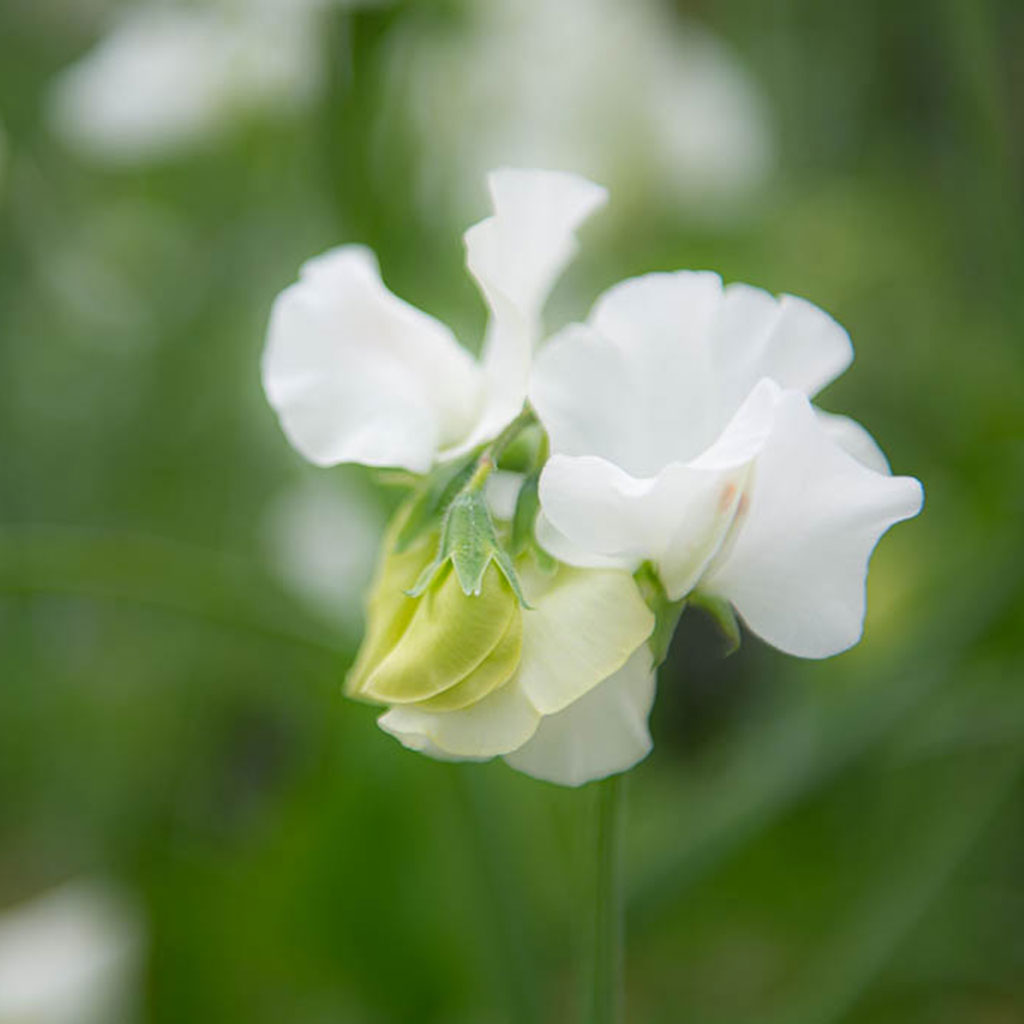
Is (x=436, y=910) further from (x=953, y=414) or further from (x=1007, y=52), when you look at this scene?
(x=1007, y=52)

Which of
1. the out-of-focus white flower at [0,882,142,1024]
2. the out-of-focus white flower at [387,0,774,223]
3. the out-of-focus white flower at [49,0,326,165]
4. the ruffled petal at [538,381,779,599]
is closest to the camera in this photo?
the ruffled petal at [538,381,779,599]

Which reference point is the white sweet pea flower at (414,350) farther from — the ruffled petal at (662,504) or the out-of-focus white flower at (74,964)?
the out-of-focus white flower at (74,964)

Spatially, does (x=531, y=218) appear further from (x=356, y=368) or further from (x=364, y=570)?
(x=364, y=570)

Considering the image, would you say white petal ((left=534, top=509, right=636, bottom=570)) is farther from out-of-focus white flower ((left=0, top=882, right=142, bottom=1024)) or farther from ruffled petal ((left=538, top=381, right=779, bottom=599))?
out-of-focus white flower ((left=0, top=882, right=142, bottom=1024))

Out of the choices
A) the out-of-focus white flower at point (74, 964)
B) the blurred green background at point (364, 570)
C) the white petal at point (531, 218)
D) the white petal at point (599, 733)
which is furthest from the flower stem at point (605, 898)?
the out-of-focus white flower at point (74, 964)

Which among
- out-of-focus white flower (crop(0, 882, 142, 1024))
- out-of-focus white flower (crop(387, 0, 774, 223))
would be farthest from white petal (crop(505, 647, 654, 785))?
out-of-focus white flower (crop(387, 0, 774, 223))

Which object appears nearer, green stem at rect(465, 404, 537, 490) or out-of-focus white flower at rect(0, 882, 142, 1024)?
green stem at rect(465, 404, 537, 490)

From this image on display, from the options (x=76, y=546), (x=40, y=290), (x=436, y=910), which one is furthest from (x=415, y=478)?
(x=40, y=290)
